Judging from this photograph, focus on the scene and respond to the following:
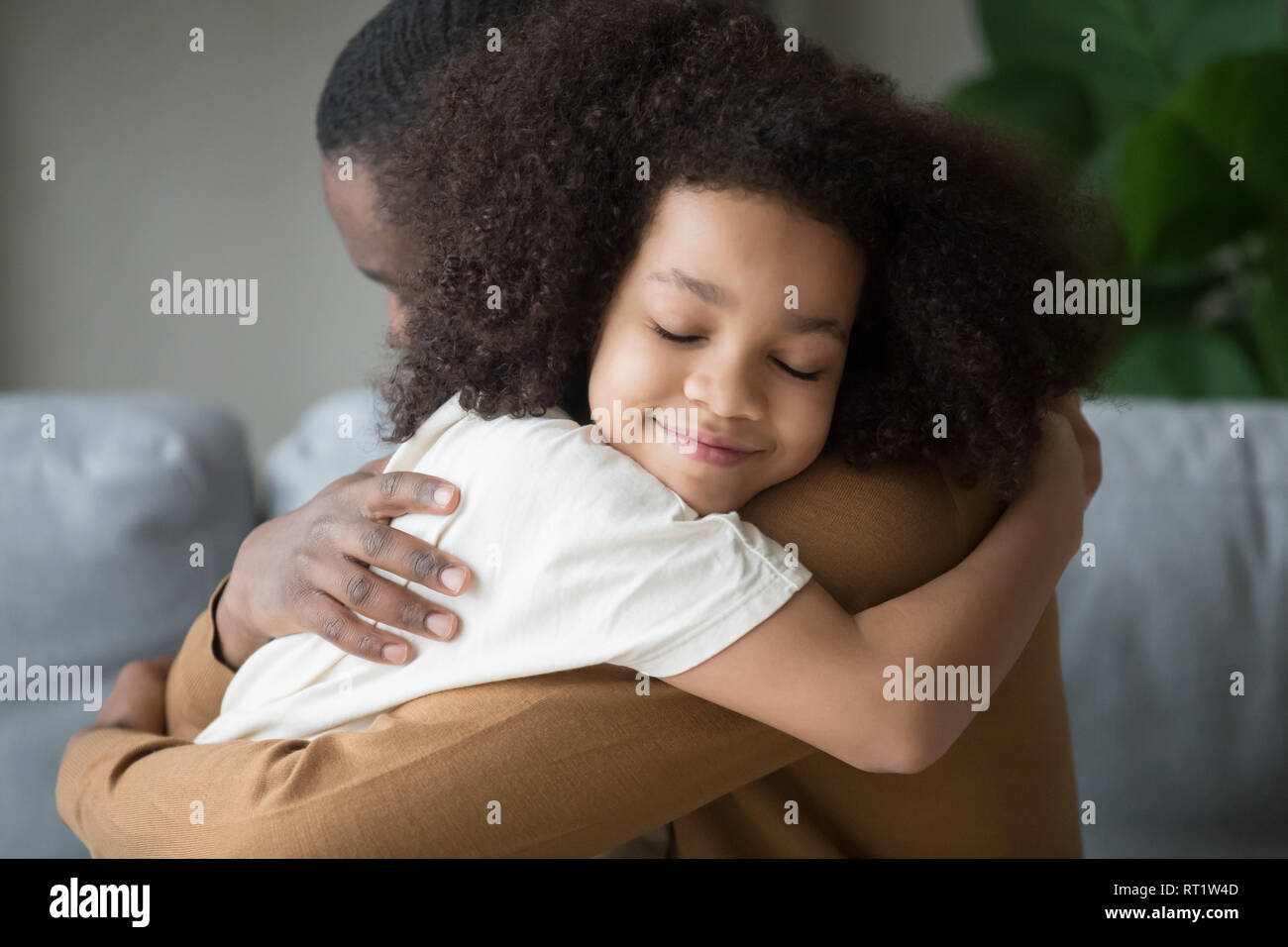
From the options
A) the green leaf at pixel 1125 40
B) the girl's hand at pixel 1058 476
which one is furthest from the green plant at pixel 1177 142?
the girl's hand at pixel 1058 476

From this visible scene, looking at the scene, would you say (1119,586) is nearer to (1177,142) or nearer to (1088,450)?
(1088,450)

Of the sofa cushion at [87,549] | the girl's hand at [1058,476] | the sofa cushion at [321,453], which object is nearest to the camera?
the girl's hand at [1058,476]

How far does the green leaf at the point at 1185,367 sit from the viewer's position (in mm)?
2311

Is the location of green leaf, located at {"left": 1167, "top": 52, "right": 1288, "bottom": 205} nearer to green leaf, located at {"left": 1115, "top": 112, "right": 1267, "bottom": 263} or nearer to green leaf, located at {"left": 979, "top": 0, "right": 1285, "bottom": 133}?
green leaf, located at {"left": 1115, "top": 112, "right": 1267, "bottom": 263}

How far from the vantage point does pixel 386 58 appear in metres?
1.05

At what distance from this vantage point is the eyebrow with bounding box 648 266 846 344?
0.77 m

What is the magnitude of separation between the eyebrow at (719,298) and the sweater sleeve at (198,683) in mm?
543

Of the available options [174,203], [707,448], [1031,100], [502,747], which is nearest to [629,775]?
[502,747]

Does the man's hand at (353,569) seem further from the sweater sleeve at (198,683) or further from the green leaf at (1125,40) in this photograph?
the green leaf at (1125,40)

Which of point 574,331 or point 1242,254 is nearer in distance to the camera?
point 574,331

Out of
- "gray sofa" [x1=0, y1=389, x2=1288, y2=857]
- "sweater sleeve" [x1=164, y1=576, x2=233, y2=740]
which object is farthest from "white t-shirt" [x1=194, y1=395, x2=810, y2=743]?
"gray sofa" [x1=0, y1=389, x2=1288, y2=857]
